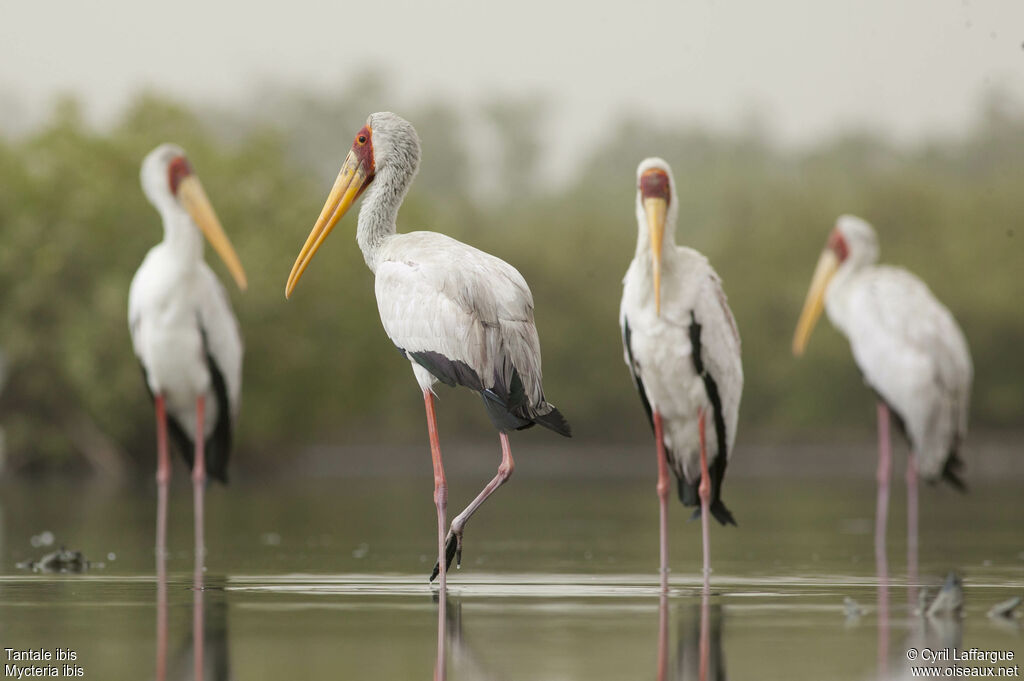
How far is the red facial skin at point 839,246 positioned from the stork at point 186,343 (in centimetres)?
567

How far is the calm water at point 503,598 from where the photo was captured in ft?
17.6

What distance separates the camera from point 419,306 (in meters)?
7.64

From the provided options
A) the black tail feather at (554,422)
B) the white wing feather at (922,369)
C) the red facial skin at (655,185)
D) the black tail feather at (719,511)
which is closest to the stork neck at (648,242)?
the red facial skin at (655,185)

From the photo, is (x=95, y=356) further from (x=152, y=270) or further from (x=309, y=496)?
(x=152, y=270)

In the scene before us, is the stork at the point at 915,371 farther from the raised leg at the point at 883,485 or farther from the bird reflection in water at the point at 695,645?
the bird reflection in water at the point at 695,645

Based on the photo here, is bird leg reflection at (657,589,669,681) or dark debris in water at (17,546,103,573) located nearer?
bird leg reflection at (657,589,669,681)

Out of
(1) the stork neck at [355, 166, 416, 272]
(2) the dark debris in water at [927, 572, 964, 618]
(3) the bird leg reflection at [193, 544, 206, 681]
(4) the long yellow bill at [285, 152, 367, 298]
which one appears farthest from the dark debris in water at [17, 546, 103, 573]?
(2) the dark debris in water at [927, 572, 964, 618]

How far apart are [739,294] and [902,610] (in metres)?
37.8

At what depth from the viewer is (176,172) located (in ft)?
44.7

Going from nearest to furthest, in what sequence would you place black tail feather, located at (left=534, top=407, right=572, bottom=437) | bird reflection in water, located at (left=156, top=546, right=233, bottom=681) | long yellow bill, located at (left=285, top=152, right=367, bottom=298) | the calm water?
bird reflection in water, located at (left=156, top=546, right=233, bottom=681) < the calm water < black tail feather, located at (left=534, top=407, right=572, bottom=437) < long yellow bill, located at (left=285, top=152, right=367, bottom=298)

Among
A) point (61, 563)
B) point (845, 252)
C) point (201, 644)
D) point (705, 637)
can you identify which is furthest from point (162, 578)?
point (845, 252)

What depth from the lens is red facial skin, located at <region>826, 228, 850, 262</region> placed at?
623 inches

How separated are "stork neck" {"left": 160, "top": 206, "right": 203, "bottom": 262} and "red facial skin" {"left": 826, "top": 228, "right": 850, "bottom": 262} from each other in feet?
19.7

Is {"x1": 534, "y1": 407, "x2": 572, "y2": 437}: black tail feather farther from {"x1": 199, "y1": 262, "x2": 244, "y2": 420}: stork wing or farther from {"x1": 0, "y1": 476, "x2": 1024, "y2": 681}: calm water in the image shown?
{"x1": 199, "y1": 262, "x2": 244, "y2": 420}: stork wing
